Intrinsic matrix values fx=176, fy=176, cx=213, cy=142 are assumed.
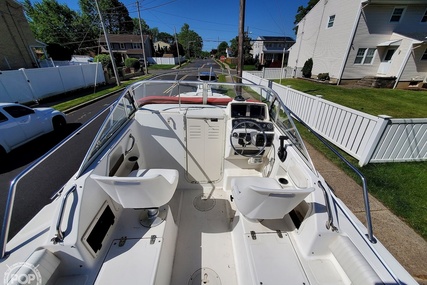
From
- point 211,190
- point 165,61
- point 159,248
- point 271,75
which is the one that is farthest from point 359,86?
point 165,61

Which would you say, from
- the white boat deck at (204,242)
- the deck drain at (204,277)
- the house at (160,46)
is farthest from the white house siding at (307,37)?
the house at (160,46)

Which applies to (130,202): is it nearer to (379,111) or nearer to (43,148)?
(43,148)

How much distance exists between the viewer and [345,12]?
39.7 ft

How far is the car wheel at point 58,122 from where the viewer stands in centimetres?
558

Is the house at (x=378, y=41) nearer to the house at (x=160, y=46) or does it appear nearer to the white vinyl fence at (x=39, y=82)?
the white vinyl fence at (x=39, y=82)

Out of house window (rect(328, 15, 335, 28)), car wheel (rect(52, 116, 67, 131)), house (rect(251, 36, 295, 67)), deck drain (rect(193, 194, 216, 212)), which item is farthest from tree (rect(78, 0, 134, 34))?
deck drain (rect(193, 194, 216, 212))

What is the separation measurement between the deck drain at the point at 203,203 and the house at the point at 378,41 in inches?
578

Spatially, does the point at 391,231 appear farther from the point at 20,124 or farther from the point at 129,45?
the point at 129,45

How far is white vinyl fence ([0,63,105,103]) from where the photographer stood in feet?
24.7

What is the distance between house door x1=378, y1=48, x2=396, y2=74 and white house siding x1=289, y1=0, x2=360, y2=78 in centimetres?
276

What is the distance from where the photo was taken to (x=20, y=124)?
4.61 meters

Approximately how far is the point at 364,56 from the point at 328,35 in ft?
10.4

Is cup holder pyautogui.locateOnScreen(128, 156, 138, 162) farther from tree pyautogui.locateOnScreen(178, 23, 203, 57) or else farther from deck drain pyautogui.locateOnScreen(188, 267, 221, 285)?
tree pyautogui.locateOnScreen(178, 23, 203, 57)

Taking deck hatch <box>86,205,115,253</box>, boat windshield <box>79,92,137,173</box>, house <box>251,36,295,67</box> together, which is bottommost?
deck hatch <box>86,205,115,253</box>
